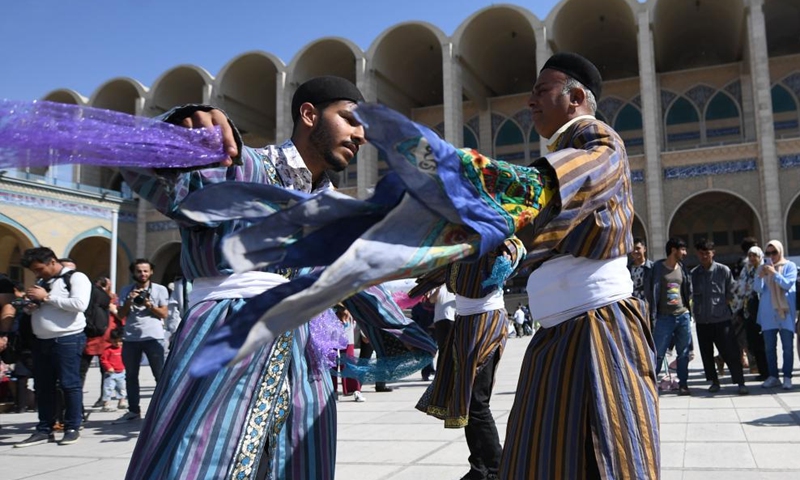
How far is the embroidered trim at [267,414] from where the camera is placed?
1.69 meters

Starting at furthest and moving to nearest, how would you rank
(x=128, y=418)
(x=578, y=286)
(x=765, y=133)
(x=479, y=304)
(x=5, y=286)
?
(x=765, y=133) → (x=128, y=418) → (x=5, y=286) → (x=479, y=304) → (x=578, y=286)

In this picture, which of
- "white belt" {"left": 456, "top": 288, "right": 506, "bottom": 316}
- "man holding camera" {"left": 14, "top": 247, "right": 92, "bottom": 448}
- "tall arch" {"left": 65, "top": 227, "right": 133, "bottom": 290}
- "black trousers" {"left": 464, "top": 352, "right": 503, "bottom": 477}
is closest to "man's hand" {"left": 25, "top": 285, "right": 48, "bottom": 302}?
"man holding camera" {"left": 14, "top": 247, "right": 92, "bottom": 448}

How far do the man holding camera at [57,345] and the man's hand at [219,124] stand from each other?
14.7ft

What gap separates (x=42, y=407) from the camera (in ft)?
18.0

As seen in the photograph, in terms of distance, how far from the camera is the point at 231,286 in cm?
179

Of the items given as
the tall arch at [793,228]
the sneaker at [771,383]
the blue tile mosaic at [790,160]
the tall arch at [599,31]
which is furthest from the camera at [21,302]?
the tall arch at [793,228]

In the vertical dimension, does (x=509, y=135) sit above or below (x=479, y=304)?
above

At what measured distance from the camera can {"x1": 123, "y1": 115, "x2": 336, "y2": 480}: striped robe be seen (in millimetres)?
1597

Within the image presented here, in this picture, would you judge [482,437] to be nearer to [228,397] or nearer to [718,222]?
[228,397]

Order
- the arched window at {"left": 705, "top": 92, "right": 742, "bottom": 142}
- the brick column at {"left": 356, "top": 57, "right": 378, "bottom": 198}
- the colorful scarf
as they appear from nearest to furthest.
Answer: the colorful scarf < the arched window at {"left": 705, "top": 92, "right": 742, "bottom": 142} < the brick column at {"left": 356, "top": 57, "right": 378, "bottom": 198}

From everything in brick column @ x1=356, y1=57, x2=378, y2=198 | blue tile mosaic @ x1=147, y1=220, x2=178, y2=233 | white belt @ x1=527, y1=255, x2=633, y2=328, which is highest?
brick column @ x1=356, y1=57, x2=378, y2=198

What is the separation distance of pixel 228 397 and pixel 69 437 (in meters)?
4.44

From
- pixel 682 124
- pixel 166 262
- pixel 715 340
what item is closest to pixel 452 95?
pixel 682 124

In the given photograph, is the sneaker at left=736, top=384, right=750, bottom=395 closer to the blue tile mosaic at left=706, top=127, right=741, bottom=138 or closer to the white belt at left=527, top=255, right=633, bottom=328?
the white belt at left=527, top=255, right=633, bottom=328
